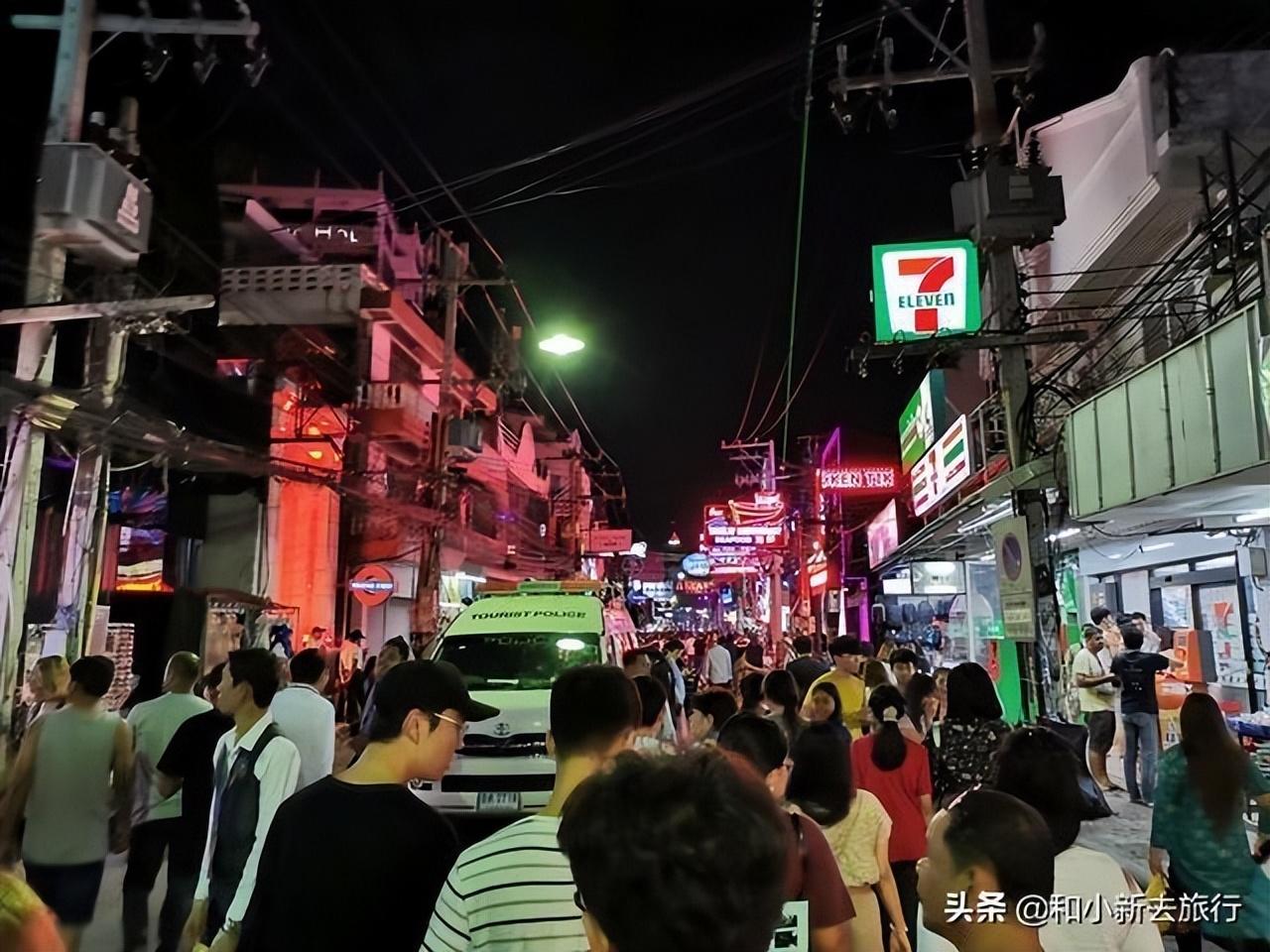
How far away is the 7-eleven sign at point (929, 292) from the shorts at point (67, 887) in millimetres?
11169

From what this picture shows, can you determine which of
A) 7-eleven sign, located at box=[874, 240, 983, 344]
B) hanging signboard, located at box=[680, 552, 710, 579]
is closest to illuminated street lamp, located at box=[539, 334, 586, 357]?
7-eleven sign, located at box=[874, 240, 983, 344]

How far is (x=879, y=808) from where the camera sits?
425 cm

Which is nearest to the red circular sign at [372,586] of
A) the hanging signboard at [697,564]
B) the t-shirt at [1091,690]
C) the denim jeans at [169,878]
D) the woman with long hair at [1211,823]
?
the denim jeans at [169,878]

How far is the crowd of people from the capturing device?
145 centimetres

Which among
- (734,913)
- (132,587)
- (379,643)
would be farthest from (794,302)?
(734,913)

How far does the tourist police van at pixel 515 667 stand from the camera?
9.28 meters

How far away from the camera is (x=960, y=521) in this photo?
15.5m

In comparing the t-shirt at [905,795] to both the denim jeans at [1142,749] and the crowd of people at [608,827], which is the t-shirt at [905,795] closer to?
the crowd of people at [608,827]

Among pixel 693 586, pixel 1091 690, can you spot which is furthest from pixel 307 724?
pixel 693 586

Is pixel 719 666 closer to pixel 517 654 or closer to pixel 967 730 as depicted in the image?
pixel 517 654

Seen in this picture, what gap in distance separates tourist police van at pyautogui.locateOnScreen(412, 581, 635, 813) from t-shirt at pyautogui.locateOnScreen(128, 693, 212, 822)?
10.4ft

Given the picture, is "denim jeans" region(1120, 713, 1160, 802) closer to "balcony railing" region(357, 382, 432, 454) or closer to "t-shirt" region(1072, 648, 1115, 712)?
"t-shirt" region(1072, 648, 1115, 712)

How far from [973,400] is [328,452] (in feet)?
58.1

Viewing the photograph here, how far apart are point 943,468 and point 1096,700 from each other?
17.7 feet
